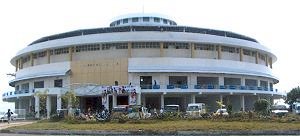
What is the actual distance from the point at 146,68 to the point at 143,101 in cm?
402

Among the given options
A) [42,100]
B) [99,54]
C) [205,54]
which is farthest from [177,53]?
[42,100]

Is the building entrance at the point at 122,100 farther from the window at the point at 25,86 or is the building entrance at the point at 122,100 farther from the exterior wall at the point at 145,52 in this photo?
the window at the point at 25,86

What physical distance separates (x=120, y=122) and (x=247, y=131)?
8921 mm

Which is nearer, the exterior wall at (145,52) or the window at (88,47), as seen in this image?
the exterior wall at (145,52)

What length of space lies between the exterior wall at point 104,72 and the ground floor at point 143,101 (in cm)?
211

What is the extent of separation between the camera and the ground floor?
4731 cm

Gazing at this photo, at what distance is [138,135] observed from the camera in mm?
22297

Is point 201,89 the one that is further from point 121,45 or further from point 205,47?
point 121,45

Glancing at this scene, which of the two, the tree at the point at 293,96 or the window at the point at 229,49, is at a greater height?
the window at the point at 229,49

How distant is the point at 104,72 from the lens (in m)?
50.4

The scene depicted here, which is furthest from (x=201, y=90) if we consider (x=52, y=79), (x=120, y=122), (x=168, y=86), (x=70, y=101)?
(x=120, y=122)

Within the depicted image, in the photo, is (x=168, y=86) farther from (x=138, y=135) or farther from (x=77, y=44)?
(x=138, y=135)

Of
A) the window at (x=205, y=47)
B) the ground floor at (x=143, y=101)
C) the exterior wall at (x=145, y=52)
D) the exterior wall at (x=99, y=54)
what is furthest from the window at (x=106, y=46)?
the window at (x=205, y=47)

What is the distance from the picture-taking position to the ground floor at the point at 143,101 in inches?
1863
